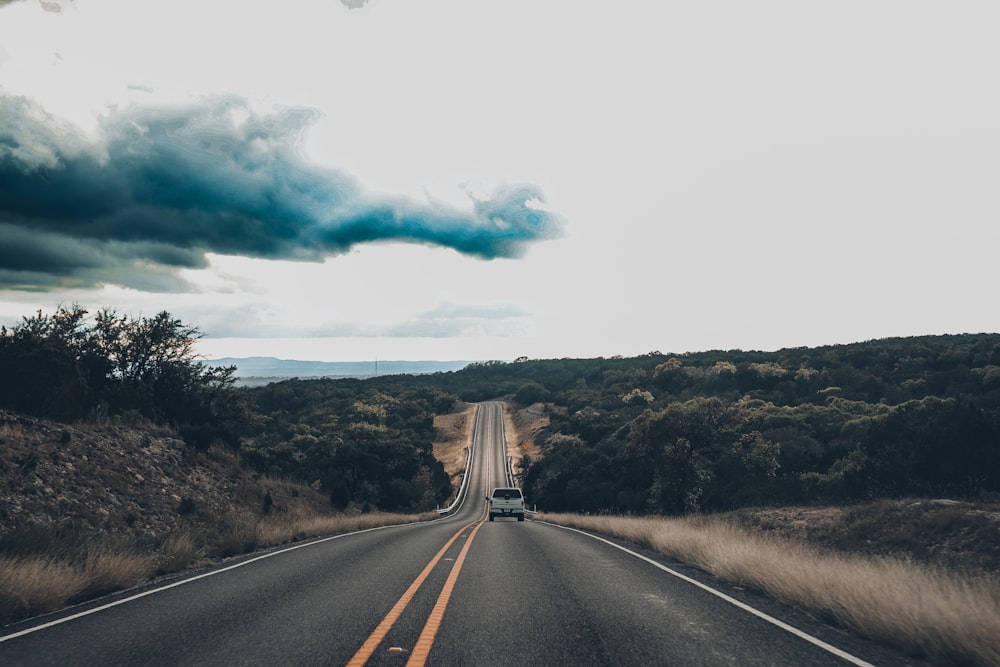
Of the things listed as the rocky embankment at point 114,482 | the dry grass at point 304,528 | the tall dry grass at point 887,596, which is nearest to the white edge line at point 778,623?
A: the tall dry grass at point 887,596

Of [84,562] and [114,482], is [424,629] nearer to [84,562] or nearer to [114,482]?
[84,562]

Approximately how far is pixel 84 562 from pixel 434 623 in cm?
688

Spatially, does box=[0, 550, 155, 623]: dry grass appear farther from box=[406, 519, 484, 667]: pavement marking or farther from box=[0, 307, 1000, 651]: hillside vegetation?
box=[406, 519, 484, 667]: pavement marking

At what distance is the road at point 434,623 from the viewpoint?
5.30 m

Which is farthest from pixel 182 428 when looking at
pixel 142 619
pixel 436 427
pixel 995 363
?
pixel 436 427

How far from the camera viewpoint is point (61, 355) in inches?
796

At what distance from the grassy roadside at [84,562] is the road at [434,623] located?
0.60 meters

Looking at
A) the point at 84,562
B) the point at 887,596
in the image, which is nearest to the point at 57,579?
the point at 84,562

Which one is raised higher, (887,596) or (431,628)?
(887,596)

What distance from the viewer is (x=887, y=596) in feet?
22.0

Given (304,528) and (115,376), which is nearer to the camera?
(304,528)

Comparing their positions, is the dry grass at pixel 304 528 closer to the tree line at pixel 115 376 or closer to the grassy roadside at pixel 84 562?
the grassy roadside at pixel 84 562

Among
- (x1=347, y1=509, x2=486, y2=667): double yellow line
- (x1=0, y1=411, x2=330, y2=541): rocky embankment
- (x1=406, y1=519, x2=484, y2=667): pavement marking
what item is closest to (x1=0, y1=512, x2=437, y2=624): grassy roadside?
(x1=0, y1=411, x2=330, y2=541): rocky embankment

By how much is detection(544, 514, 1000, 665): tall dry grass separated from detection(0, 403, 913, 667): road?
359mm
